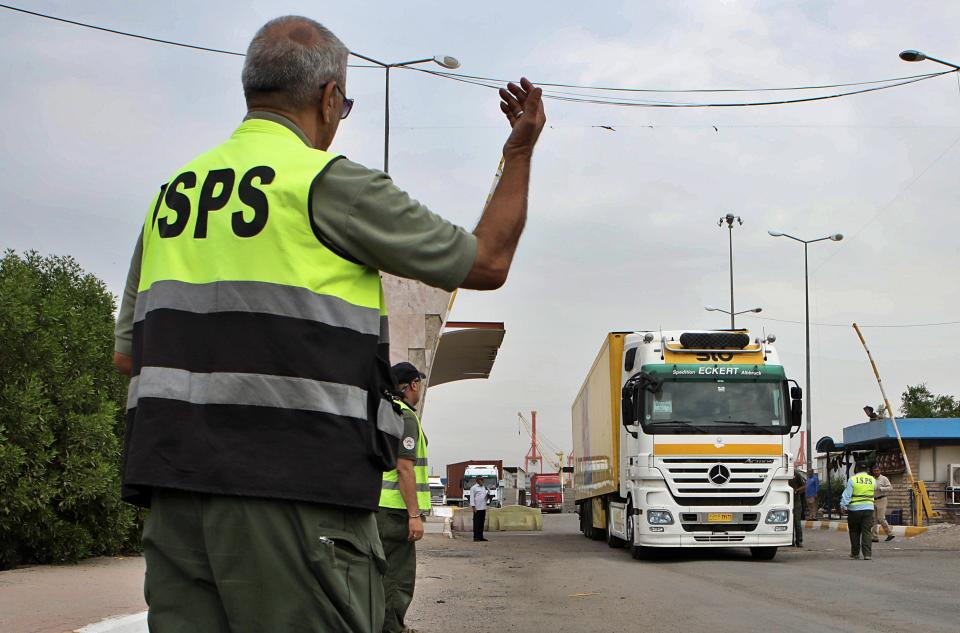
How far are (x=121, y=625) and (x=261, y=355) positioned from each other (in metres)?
5.84

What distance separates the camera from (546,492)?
3302 inches

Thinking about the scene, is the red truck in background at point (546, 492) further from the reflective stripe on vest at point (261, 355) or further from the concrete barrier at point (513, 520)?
the reflective stripe on vest at point (261, 355)

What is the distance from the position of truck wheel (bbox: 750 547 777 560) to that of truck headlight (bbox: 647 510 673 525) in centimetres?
186

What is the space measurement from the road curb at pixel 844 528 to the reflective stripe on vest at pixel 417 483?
23572 mm

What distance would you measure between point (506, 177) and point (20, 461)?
10126 mm

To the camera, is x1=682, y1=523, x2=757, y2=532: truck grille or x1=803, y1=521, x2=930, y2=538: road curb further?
x1=803, y1=521, x2=930, y2=538: road curb

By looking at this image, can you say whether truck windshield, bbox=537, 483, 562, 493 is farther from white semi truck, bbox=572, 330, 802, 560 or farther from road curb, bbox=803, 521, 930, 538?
white semi truck, bbox=572, 330, 802, 560

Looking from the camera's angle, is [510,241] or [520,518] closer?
[510,241]

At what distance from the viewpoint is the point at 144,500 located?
259cm

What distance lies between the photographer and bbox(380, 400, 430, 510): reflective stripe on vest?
25.9 ft

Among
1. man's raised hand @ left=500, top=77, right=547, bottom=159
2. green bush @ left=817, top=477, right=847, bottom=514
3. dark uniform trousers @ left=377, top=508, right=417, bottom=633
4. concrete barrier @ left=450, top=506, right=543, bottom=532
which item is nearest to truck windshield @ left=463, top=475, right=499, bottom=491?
green bush @ left=817, top=477, right=847, bottom=514

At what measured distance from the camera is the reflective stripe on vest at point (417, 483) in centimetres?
789

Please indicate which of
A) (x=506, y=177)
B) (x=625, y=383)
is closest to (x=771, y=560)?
(x=625, y=383)

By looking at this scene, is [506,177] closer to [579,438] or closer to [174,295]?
[174,295]
